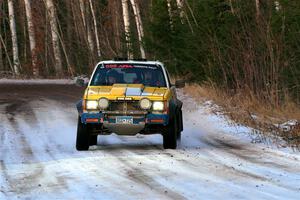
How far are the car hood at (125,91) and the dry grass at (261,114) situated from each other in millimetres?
2699

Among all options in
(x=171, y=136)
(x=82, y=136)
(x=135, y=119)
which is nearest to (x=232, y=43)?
(x=171, y=136)

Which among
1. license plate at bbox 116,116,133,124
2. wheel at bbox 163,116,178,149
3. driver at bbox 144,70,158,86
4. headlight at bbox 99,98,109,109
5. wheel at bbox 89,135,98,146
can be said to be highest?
driver at bbox 144,70,158,86

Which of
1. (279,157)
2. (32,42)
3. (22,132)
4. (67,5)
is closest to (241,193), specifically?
(279,157)

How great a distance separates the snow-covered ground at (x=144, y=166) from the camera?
26.0ft

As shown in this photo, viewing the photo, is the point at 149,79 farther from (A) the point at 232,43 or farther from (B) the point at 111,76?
(A) the point at 232,43

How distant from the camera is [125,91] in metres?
11.7

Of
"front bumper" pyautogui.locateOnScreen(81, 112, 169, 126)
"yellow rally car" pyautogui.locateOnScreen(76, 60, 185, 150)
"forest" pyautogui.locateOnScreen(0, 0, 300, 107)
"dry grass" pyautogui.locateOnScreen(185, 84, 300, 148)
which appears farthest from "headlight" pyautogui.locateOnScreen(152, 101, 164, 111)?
"forest" pyautogui.locateOnScreen(0, 0, 300, 107)

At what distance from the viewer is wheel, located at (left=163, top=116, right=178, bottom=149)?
11.7 meters

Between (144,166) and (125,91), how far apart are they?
218cm

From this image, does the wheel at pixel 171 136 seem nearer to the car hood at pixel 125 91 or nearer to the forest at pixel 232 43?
the car hood at pixel 125 91

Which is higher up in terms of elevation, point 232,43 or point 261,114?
point 232,43

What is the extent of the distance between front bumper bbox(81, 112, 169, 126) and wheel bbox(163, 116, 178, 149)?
0.19 meters

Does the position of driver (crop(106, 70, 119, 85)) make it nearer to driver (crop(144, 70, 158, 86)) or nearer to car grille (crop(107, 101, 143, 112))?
driver (crop(144, 70, 158, 86))

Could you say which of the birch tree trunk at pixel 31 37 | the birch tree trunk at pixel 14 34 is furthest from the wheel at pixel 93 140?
the birch tree trunk at pixel 14 34
